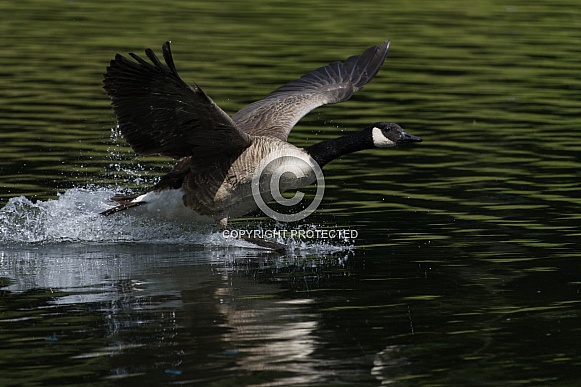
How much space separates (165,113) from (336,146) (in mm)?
1784

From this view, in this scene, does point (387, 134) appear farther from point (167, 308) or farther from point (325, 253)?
point (167, 308)

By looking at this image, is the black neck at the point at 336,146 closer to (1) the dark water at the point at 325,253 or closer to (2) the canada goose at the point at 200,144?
(2) the canada goose at the point at 200,144

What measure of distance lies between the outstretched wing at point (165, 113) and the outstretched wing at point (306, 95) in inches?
43.1

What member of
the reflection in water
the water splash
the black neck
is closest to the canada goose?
the black neck

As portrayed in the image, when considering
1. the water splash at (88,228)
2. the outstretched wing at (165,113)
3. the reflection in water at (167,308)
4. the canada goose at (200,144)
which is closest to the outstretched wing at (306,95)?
the canada goose at (200,144)

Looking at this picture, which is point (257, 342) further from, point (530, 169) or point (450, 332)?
point (530, 169)

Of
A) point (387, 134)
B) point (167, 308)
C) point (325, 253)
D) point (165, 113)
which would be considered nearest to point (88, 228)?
point (165, 113)

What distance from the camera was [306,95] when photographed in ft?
40.4

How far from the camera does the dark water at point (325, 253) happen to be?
22.7 feet

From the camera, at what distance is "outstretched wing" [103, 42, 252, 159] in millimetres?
9102

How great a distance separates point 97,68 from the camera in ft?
65.5

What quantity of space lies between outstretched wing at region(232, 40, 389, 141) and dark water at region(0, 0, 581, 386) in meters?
0.98

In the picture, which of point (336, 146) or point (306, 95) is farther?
point (306, 95)

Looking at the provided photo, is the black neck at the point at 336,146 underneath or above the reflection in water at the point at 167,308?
above
